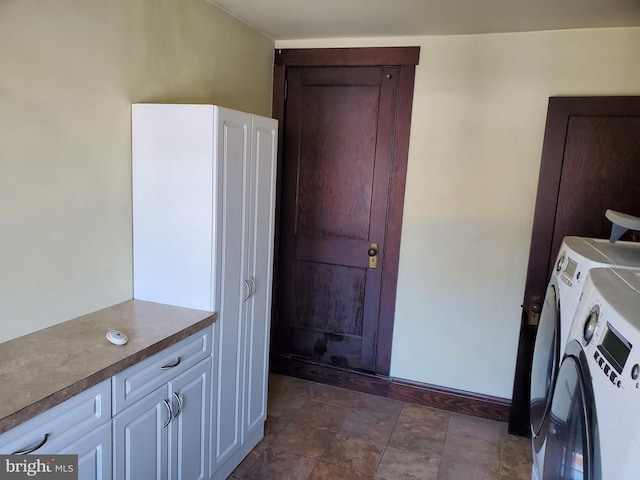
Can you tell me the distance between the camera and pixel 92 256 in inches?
70.8

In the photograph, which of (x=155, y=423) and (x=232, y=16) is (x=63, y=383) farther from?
(x=232, y=16)

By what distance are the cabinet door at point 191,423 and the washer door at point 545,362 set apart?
1.24 m

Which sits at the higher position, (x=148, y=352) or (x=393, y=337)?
(x=148, y=352)

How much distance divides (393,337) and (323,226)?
2.81 feet

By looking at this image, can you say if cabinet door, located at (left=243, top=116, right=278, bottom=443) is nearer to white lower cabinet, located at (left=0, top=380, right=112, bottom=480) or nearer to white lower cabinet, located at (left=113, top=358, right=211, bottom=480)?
white lower cabinet, located at (left=113, top=358, right=211, bottom=480)

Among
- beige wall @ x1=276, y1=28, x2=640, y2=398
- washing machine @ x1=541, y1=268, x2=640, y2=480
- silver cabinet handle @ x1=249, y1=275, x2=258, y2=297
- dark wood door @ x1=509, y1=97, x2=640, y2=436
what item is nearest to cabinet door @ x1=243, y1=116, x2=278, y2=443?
silver cabinet handle @ x1=249, y1=275, x2=258, y2=297

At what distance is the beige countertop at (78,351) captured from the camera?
1184mm

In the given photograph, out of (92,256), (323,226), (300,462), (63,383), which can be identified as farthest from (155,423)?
(323,226)

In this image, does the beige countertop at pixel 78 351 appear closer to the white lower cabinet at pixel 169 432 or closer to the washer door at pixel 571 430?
the white lower cabinet at pixel 169 432

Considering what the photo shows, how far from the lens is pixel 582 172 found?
2.47m

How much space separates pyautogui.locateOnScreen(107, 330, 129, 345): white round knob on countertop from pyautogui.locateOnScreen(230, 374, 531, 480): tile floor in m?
1.07

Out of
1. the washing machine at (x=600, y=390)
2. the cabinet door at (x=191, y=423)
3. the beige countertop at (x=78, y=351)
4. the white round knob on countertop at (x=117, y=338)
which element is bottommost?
the cabinet door at (x=191, y=423)

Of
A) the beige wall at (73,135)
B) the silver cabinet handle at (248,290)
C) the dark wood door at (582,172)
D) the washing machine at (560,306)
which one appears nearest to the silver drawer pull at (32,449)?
the beige wall at (73,135)

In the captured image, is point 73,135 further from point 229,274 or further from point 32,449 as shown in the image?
point 32,449
